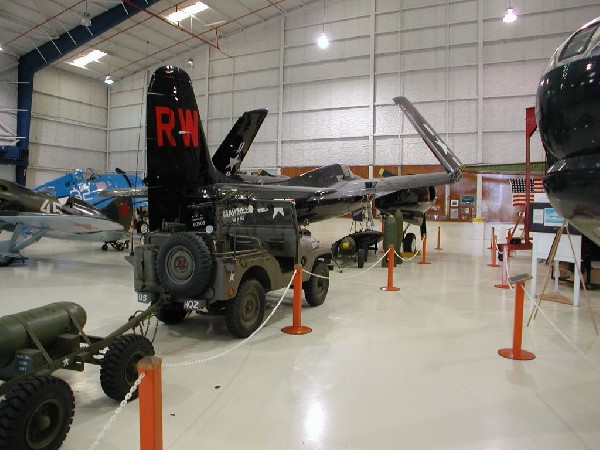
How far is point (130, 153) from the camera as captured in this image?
105 feet

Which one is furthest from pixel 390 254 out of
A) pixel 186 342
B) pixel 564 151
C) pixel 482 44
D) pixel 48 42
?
pixel 48 42

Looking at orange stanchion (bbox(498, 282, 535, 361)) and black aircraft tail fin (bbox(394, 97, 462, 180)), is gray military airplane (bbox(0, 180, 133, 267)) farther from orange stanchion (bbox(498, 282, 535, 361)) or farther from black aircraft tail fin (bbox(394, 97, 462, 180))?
black aircraft tail fin (bbox(394, 97, 462, 180))

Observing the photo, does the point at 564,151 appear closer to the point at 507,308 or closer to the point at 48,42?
the point at 507,308

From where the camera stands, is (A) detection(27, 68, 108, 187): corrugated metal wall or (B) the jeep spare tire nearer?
(B) the jeep spare tire

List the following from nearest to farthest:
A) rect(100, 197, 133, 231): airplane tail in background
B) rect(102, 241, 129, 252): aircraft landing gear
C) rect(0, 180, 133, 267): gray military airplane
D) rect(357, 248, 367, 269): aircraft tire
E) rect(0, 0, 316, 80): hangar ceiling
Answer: rect(0, 180, 133, 267): gray military airplane → rect(357, 248, 367, 269): aircraft tire → rect(100, 197, 133, 231): airplane tail in background → rect(102, 241, 129, 252): aircraft landing gear → rect(0, 0, 316, 80): hangar ceiling

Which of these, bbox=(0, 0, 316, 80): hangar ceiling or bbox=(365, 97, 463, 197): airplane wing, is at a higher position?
bbox=(0, 0, 316, 80): hangar ceiling

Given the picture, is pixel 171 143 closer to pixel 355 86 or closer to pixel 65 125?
pixel 355 86

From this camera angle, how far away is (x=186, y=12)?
2345cm

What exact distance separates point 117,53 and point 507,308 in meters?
27.8

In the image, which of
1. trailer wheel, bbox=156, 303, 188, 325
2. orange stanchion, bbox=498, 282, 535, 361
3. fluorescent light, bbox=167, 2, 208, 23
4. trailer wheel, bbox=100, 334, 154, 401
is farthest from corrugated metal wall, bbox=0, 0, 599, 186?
trailer wheel, bbox=100, 334, 154, 401

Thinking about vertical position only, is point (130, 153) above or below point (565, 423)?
above

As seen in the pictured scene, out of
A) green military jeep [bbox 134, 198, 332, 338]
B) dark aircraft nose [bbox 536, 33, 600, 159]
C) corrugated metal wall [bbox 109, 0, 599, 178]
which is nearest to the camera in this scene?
dark aircraft nose [bbox 536, 33, 600, 159]

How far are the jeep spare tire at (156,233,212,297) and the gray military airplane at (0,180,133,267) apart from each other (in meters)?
5.22

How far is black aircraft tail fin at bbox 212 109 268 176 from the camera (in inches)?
454
